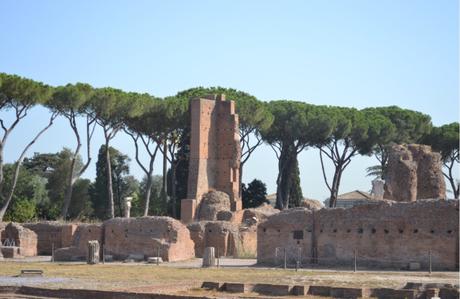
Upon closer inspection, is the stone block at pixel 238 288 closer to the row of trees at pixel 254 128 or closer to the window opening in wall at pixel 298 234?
the window opening in wall at pixel 298 234

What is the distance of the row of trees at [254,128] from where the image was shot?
50.0 metres

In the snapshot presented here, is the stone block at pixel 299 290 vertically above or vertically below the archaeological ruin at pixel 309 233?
below

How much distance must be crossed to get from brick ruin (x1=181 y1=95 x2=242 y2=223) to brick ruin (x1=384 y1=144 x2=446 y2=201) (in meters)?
17.2

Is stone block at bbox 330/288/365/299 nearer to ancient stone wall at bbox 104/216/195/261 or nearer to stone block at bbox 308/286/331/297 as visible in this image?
stone block at bbox 308/286/331/297

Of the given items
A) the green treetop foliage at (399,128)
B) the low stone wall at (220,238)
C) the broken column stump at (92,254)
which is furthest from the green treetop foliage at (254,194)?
the broken column stump at (92,254)

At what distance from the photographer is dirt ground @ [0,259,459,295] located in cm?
2128

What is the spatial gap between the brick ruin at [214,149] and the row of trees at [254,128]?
263 centimetres

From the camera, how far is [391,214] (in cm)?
2864

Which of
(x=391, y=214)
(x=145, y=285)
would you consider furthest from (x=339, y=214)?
(x=145, y=285)

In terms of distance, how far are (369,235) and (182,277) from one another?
25.0 ft

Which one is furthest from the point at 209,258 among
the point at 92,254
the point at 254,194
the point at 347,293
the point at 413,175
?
the point at 254,194

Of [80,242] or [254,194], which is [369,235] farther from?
[254,194]

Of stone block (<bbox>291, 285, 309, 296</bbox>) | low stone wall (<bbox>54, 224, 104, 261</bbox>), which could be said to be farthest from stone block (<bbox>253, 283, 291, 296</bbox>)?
low stone wall (<bbox>54, 224, 104, 261</bbox>)

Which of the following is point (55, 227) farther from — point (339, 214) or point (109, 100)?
point (339, 214)
